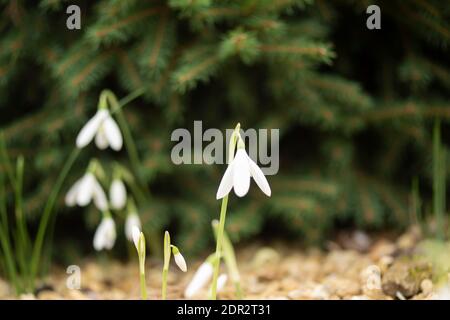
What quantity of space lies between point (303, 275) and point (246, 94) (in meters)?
0.61

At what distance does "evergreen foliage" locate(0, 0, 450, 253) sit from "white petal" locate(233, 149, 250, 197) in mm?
535

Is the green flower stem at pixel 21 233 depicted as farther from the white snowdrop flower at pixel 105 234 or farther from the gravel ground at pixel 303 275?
the white snowdrop flower at pixel 105 234

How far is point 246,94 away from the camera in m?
1.83

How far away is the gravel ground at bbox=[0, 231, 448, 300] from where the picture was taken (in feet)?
4.69

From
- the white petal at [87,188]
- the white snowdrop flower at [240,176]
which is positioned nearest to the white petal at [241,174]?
the white snowdrop flower at [240,176]

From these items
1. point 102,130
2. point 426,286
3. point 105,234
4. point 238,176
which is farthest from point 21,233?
point 426,286

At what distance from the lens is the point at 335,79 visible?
1.78 meters

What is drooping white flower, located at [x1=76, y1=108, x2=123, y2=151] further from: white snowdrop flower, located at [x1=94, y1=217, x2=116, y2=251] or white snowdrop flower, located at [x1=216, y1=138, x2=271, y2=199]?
white snowdrop flower, located at [x1=216, y1=138, x2=271, y2=199]

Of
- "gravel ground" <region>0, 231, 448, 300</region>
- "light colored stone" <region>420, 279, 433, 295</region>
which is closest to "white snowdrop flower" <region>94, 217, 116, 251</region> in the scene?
"gravel ground" <region>0, 231, 448, 300</region>

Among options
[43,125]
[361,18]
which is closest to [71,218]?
[43,125]

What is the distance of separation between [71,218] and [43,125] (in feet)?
1.40

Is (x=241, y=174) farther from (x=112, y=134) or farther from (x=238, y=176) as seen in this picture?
(x=112, y=134)

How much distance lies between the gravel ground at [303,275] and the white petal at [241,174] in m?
0.50
